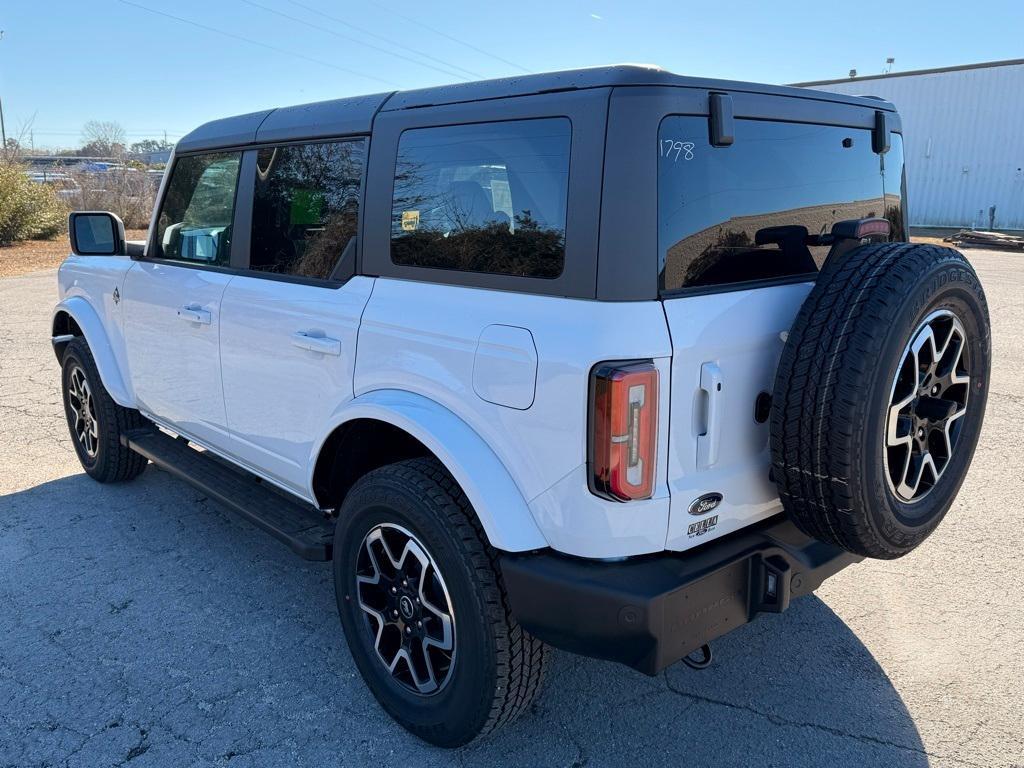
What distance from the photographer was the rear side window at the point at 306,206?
9.63 feet

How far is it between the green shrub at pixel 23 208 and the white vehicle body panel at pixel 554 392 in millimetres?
18942

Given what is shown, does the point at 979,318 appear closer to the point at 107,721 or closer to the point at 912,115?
the point at 107,721

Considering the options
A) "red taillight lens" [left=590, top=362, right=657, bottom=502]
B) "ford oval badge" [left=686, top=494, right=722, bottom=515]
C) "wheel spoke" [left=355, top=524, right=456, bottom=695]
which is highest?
"red taillight lens" [left=590, top=362, right=657, bottom=502]

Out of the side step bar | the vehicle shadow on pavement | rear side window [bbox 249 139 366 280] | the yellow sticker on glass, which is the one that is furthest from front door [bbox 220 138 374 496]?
the vehicle shadow on pavement

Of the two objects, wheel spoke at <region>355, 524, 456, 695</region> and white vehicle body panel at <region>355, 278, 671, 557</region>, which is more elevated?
white vehicle body panel at <region>355, 278, 671, 557</region>

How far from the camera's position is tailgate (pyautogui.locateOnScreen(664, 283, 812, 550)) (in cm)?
215

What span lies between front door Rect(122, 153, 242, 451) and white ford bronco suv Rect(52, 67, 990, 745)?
601 millimetres

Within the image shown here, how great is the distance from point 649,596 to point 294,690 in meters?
1.53

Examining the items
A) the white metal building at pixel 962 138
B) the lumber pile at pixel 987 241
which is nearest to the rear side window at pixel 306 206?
the lumber pile at pixel 987 241

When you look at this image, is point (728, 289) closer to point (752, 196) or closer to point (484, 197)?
point (752, 196)

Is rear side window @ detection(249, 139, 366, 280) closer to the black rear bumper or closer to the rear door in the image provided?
the rear door

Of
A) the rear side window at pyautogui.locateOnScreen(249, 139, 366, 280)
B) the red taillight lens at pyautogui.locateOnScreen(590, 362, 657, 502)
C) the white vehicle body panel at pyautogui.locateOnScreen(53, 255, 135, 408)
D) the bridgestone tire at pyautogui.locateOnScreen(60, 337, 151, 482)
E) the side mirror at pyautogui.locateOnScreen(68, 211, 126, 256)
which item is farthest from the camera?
the bridgestone tire at pyautogui.locateOnScreen(60, 337, 151, 482)

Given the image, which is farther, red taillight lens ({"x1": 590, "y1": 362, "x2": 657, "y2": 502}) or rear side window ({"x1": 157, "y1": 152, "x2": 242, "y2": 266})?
rear side window ({"x1": 157, "y1": 152, "x2": 242, "y2": 266})

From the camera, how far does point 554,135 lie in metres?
2.24
